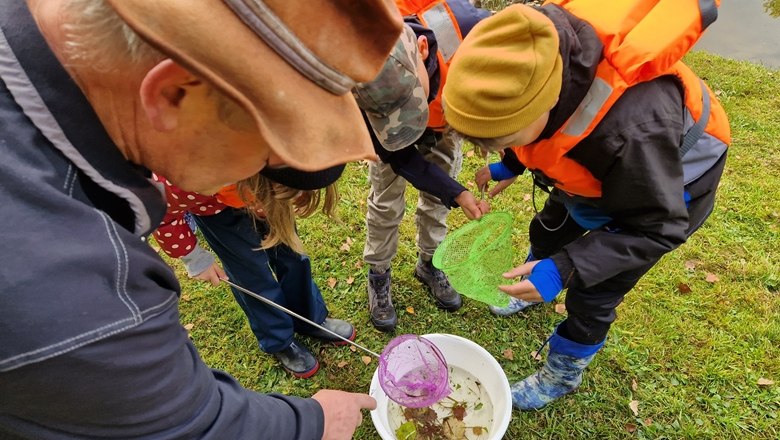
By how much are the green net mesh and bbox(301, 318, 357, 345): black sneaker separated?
3.13ft

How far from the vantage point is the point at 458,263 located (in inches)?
100.0

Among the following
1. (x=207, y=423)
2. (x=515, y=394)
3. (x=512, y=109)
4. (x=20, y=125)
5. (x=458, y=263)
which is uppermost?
(x=20, y=125)

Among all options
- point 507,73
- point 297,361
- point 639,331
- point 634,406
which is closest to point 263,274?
point 297,361

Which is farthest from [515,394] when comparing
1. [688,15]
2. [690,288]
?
[688,15]

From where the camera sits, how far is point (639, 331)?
10.2 feet

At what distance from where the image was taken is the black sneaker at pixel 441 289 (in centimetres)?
331

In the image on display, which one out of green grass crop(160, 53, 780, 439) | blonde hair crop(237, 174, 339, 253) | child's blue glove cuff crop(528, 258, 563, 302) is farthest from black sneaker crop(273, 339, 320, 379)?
child's blue glove cuff crop(528, 258, 563, 302)

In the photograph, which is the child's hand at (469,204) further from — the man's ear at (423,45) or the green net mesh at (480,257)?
the man's ear at (423,45)

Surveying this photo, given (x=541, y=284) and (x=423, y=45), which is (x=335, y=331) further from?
(x=423, y=45)

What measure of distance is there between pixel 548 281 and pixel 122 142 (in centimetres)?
160

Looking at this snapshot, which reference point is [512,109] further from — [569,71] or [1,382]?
[1,382]

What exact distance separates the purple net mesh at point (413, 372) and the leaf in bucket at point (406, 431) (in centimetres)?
19

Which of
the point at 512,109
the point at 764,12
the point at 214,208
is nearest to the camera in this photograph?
the point at 512,109

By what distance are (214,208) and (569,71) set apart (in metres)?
1.44
